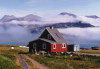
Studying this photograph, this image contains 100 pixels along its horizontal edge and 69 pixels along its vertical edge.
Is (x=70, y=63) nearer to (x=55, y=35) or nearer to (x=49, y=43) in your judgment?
(x=49, y=43)

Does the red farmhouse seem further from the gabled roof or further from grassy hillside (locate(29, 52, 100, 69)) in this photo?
grassy hillside (locate(29, 52, 100, 69))

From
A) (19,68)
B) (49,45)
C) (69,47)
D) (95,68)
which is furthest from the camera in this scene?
(69,47)

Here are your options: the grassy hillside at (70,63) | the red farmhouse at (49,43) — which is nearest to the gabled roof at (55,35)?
the red farmhouse at (49,43)

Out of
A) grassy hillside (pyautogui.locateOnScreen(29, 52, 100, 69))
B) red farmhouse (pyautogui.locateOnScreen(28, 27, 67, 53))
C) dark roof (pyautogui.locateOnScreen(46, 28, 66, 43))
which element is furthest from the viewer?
dark roof (pyautogui.locateOnScreen(46, 28, 66, 43))

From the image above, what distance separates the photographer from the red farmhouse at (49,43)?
83750 millimetres

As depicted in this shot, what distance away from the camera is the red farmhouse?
8375 centimetres

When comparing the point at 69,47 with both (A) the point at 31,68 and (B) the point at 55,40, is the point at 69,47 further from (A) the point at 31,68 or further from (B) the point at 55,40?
(A) the point at 31,68

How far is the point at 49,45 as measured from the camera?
8319 centimetres

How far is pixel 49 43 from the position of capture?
82.9 meters

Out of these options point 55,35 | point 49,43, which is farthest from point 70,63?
point 55,35

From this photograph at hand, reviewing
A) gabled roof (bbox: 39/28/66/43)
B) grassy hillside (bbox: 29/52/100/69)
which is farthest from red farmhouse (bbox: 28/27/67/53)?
grassy hillside (bbox: 29/52/100/69)

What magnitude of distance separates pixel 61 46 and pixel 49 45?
5.74 m

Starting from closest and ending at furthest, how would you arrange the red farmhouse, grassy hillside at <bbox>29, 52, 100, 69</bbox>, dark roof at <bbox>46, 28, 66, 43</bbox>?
1. grassy hillside at <bbox>29, 52, 100, 69</bbox>
2. the red farmhouse
3. dark roof at <bbox>46, 28, 66, 43</bbox>

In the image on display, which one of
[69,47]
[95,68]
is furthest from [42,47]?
[95,68]
